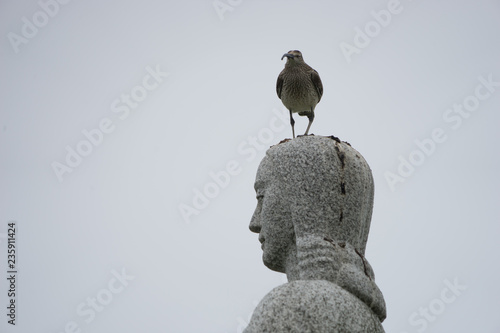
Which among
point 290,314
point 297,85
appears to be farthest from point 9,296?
point 290,314

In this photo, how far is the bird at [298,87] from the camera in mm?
6750

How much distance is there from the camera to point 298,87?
6.77m

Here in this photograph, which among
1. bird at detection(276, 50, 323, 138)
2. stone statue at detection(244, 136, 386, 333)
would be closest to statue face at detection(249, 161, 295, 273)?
stone statue at detection(244, 136, 386, 333)

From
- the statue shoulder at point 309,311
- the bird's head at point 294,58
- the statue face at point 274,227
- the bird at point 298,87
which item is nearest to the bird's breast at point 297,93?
the bird at point 298,87

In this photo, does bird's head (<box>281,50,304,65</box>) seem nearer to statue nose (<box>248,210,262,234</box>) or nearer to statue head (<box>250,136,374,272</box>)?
statue head (<box>250,136,374,272</box>)

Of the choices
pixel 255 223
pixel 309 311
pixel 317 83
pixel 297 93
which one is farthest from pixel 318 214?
pixel 317 83

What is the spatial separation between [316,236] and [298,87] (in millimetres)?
3071

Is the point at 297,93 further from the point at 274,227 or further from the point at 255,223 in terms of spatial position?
the point at 274,227

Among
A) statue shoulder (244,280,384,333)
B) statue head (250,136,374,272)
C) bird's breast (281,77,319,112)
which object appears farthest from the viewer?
bird's breast (281,77,319,112)

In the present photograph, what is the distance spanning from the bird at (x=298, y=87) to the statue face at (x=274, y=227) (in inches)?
94.2

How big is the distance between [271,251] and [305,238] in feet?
1.21

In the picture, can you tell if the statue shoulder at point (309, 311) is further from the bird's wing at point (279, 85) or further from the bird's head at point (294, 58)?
the bird's head at point (294, 58)

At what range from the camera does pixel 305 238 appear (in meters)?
4.02

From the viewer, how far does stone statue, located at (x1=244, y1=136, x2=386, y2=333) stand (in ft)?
11.6
